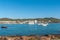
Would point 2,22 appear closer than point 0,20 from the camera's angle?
Yes

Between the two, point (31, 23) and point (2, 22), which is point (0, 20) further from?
point (31, 23)

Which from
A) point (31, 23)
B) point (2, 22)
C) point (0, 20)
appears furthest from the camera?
point (0, 20)

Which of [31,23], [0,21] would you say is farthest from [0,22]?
[31,23]

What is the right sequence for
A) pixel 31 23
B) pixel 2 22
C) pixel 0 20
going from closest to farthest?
1. pixel 31 23
2. pixel 2 22
3. pixel 0 20

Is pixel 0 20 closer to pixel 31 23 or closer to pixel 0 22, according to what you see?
pixel 0 22

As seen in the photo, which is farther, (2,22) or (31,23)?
(2,22)

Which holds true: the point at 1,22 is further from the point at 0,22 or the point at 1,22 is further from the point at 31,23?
the point at 31,23

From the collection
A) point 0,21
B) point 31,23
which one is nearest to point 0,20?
point 0,21
